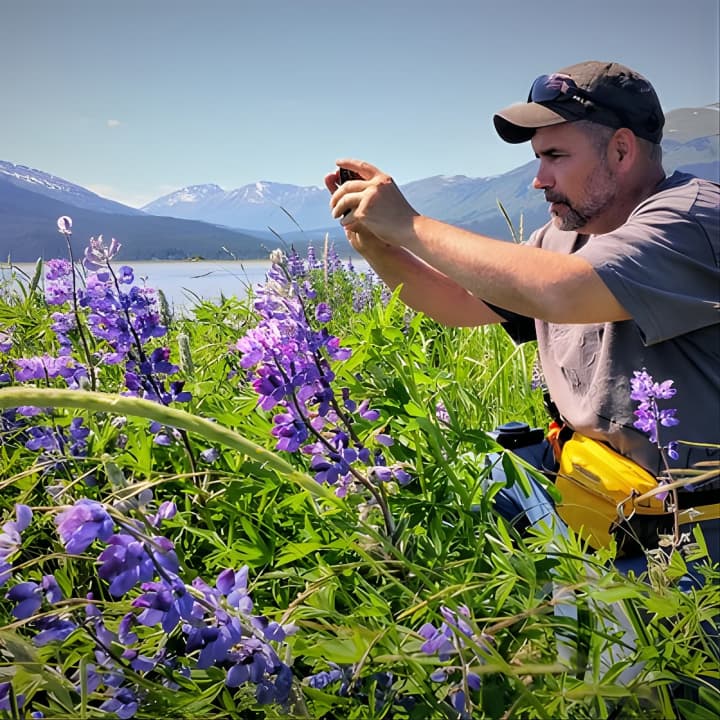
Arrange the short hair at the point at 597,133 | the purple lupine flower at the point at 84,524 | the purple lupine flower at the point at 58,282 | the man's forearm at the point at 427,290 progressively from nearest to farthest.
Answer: the purple lupine flower at the point at 84,524, the purple lupine flower at the point at 58,282, the short hair at the point at 597,133, the man's forearm at the point at 427,290

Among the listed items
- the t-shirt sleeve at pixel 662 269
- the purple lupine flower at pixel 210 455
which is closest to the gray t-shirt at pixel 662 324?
the t-shirt sleeve at pixel 662 269

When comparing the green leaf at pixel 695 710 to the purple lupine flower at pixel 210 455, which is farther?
the purple lupine flower at pixel 210 455

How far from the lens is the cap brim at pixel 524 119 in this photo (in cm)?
174

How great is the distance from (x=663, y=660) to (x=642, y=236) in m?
1.06

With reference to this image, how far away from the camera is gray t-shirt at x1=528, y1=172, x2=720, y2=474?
143 cm

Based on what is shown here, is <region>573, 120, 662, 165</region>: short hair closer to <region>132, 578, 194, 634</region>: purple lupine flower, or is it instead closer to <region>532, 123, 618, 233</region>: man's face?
<region>532, 123, 618, 233</region>: man's face

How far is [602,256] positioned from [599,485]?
0.48 metres

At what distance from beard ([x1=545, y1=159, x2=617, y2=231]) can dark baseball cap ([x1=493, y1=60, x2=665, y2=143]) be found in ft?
0.41

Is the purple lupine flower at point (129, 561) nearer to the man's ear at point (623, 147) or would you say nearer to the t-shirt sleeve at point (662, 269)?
the t-shirt sleeve at point (662, 269)

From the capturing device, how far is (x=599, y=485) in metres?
1.43

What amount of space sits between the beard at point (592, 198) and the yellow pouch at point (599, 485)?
0.60m

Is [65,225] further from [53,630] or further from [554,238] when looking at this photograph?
[554,238]

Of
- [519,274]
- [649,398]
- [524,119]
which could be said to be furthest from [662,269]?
[524,119]

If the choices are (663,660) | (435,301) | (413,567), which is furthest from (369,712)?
(435,301)
